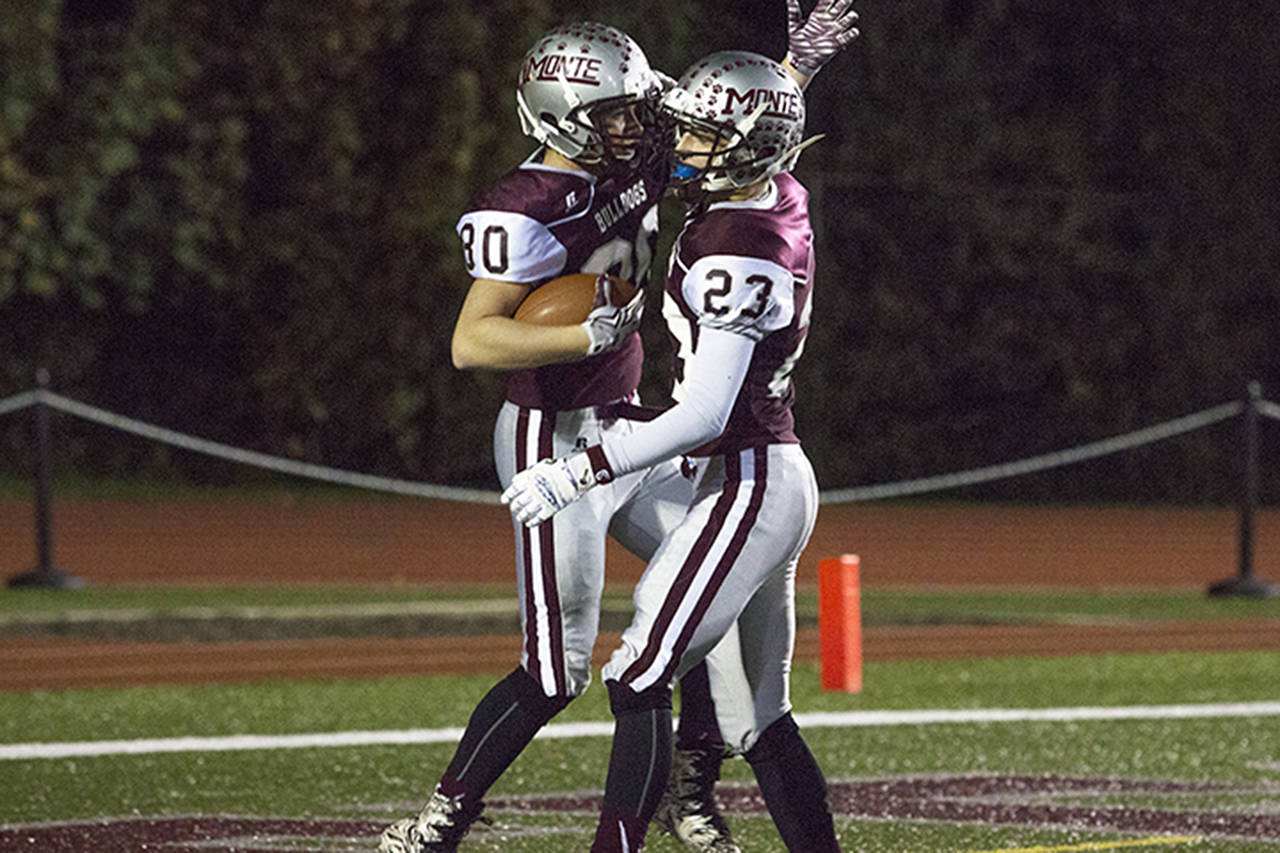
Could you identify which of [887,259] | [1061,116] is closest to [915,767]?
[887,259]

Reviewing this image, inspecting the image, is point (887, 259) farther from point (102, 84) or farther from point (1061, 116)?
point (102, 84)

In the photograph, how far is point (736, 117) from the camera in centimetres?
482

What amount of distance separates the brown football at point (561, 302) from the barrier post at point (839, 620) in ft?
6.06

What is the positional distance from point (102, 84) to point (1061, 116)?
11024 mm

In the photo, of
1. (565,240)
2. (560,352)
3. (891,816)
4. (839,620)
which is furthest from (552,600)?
(839,620)

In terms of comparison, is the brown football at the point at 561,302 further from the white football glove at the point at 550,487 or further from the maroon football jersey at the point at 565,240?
the white football glove at the point at 550,487

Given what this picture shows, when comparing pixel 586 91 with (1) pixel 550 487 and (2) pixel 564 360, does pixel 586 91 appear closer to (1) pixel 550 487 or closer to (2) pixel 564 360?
(2) pixel 564 360

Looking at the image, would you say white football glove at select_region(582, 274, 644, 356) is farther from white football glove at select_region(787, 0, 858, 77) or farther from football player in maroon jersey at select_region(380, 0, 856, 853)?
white football glove at select_region(787, 0, 858, 77)

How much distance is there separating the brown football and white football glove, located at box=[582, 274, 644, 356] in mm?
17

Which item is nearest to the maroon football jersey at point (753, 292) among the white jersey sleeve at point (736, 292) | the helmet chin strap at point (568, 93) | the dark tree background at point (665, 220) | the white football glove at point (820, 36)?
the white jersey sleeve at point (736, 292)

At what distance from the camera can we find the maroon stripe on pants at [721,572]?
4.83m

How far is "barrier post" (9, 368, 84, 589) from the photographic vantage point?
13.4 metres

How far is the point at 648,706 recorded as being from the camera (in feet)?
15.9

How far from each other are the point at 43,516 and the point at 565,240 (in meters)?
9.02
